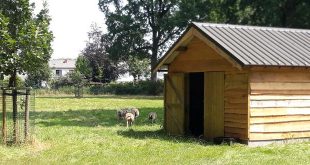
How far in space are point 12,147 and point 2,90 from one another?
1.72 meters

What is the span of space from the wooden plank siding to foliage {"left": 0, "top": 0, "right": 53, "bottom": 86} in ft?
18.7

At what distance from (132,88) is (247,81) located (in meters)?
43.8

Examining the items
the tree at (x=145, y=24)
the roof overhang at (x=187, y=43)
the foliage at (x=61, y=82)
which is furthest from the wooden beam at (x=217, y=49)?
the foliage at (x=61, y=82)

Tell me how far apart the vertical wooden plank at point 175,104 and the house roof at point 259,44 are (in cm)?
83

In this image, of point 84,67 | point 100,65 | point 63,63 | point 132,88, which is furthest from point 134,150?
point 63,63

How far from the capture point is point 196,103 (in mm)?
18562

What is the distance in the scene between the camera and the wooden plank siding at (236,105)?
14.6 meters

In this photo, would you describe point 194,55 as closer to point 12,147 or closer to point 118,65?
point 12,147

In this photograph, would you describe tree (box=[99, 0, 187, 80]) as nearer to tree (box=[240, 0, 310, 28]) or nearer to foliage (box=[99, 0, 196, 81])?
foliage (box=[99, 0, 196, 81])

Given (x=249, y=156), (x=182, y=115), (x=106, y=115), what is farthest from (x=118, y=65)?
(x=249, y=156)

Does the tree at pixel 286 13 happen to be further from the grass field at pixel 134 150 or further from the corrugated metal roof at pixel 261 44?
the grass field at pixel 134 150

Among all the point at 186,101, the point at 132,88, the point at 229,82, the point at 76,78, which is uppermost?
the point at 76,78

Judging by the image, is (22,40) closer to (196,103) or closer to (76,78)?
(196,103)

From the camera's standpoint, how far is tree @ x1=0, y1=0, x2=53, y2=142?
1332 centimetres
